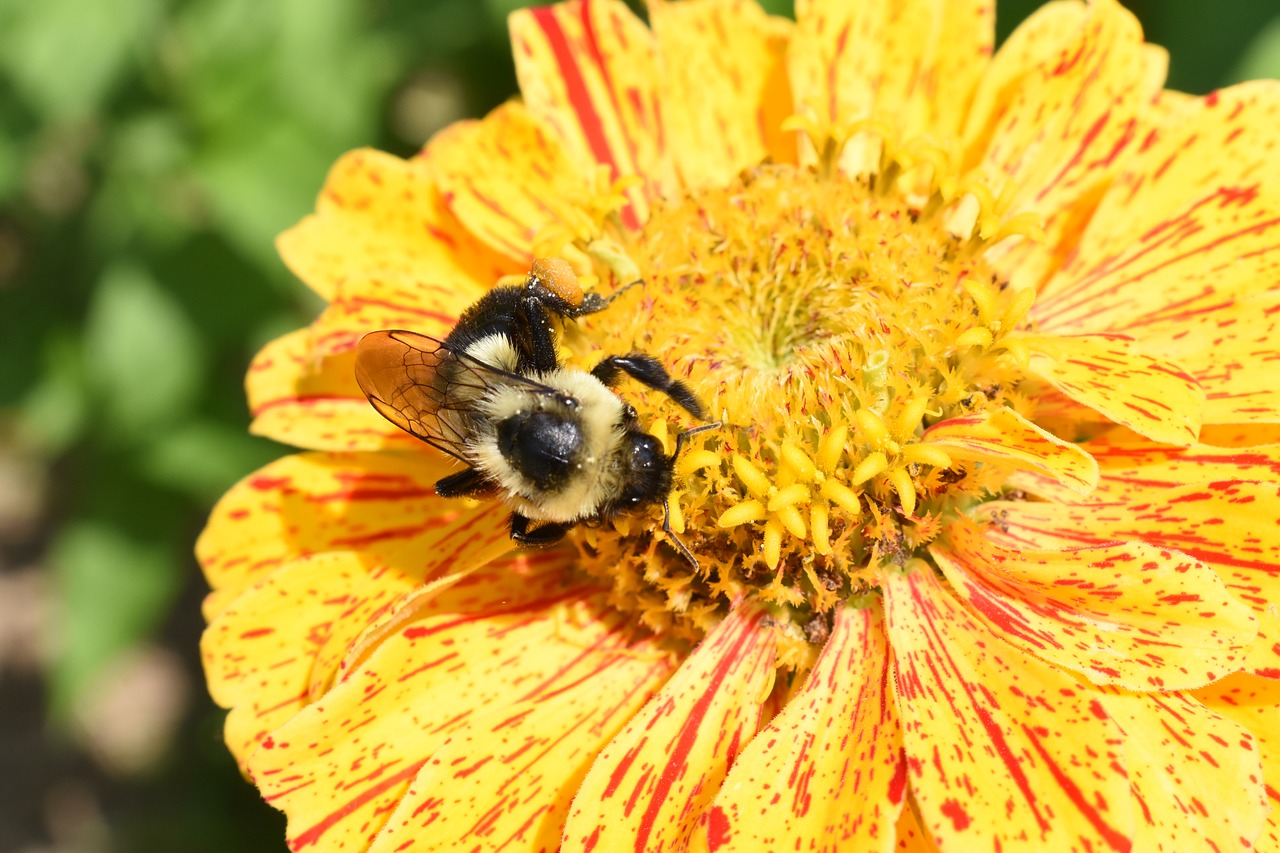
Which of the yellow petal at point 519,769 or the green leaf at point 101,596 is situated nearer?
the yellow petal at point 519,769

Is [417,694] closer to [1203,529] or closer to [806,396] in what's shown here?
[806,396]

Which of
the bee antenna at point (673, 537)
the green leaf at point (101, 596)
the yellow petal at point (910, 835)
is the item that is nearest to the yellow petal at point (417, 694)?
the bee antenna at point (673, 537)

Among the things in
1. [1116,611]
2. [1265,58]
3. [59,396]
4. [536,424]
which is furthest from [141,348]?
[1265,58]

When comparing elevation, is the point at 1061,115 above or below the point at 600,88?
below

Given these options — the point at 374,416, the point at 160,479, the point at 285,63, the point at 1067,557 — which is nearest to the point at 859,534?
the point at 1067,557

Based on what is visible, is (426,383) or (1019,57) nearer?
(426,383)

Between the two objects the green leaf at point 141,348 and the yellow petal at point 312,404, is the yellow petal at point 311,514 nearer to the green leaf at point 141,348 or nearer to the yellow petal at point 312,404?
the yellow petal at point 312,404

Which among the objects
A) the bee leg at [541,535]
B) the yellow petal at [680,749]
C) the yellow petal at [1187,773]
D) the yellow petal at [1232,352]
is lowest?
the yellow petal at [1187,773]
